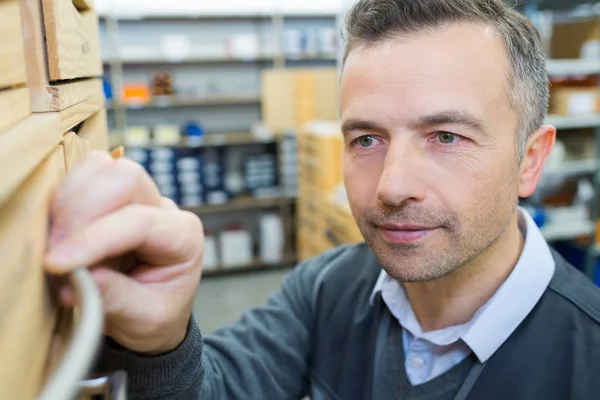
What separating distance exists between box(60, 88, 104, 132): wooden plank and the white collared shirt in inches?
26.7

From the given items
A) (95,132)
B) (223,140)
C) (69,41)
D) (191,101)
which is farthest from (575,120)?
(69,41)

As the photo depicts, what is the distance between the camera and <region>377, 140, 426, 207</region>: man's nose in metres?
0.83

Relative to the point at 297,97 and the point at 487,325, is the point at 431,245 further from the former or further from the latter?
the point at 297,97

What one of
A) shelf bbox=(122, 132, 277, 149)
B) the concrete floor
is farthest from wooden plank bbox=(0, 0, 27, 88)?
shelf bbox=(122, 132, 277, 149)

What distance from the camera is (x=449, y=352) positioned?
95cm

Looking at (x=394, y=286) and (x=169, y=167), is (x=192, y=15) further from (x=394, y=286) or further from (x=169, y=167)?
(x=394, y=286)

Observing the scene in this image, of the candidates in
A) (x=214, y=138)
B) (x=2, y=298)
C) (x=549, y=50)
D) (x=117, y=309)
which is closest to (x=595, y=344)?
(x=117, y=309)

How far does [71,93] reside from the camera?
55cm

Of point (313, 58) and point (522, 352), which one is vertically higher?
point (313, 58)

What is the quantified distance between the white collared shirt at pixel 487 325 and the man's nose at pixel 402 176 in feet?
0.82

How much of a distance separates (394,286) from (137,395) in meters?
0.59

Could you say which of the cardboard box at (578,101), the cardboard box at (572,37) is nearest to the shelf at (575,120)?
the cardboard box at (578,101)

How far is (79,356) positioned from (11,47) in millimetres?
248

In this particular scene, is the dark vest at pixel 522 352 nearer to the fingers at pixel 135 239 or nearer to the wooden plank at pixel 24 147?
the fingers at pixel 135 239
